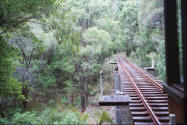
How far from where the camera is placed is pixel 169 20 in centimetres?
302

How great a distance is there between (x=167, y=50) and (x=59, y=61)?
15.8 meters

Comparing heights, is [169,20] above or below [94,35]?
below

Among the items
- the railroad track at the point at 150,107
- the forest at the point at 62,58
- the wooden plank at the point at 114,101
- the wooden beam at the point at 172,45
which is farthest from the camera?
the forest at the point at 62,58

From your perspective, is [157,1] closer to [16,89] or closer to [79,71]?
[16,89]

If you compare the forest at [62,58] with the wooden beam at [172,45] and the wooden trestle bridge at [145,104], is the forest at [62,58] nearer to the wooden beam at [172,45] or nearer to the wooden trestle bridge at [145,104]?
the wooden trestle bridge at [145,104]

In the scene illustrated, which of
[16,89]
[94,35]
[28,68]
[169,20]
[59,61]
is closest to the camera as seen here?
[169,20]

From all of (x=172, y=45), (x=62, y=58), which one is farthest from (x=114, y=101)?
(x=62, y=58)

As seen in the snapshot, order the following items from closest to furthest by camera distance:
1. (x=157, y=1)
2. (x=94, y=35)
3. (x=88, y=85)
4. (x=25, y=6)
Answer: (x=25, y=6), (x=157, y=1), (x=94, y=35), (x=88, y=85)

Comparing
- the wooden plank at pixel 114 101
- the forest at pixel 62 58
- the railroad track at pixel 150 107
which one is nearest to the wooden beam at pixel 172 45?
the wooden plank at pixel 114 101

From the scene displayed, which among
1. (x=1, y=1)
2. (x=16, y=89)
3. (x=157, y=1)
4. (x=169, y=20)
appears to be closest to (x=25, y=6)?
(x=1, y=1)

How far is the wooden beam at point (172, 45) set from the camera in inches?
116

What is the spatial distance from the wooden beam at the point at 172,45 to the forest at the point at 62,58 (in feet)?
13.4

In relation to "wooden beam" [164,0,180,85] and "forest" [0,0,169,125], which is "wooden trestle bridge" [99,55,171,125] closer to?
"wooden beam" [164,0,180,85]

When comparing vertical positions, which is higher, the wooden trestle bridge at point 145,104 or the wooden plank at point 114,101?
the wooden plank at point 114,101
